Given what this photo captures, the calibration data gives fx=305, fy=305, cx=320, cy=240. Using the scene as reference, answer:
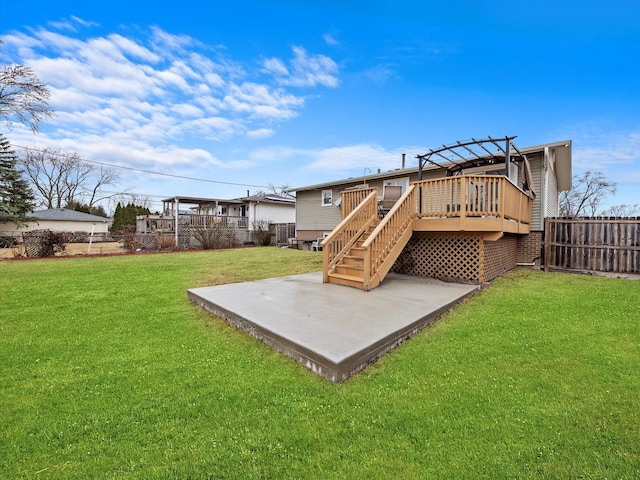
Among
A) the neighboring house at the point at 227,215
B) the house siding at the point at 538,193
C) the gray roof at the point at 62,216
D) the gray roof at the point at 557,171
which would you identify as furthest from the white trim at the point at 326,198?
the gray roof at the point at 62,216

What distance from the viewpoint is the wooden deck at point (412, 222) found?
6.26m

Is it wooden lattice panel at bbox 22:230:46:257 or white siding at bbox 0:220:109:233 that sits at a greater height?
white siding at bbox 0:220:109:233

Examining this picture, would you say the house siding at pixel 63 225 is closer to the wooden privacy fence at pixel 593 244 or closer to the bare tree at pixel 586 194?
the wooden privacy fence at pixel 593 244

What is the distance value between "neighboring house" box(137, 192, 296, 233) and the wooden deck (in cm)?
1460

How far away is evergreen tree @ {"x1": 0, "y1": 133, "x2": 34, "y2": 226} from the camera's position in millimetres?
22250

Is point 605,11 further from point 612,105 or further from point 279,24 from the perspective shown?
point 279,24

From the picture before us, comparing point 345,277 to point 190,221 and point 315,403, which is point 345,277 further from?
point 190,221

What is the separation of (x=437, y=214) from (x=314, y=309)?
12.8ft

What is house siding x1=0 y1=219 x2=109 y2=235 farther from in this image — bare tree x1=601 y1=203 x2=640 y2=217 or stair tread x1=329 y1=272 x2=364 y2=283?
bare tree x1=601 y1=203 x2=640 y2=217

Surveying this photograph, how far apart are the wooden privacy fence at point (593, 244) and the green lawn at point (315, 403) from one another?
16.2 ft

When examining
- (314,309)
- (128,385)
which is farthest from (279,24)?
(128,385)

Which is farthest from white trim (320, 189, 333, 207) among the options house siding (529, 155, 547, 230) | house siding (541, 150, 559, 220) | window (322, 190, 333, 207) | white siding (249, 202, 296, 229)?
house siding (541, 150, 559, 220)

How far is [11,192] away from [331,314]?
103 feet

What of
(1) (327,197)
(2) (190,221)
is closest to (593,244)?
(1) (327,197)
